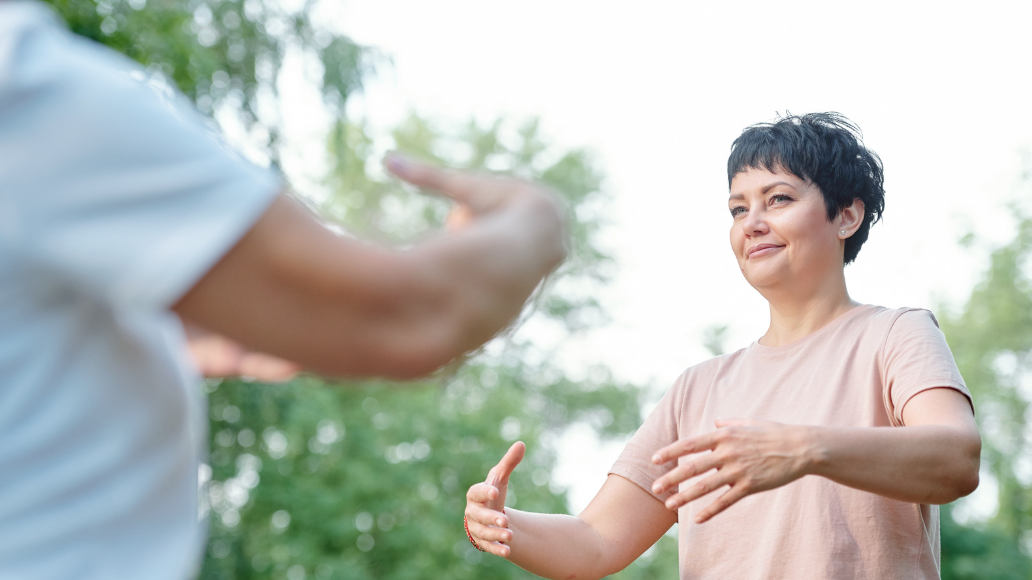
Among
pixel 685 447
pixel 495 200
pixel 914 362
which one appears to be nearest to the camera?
pixel 495 200

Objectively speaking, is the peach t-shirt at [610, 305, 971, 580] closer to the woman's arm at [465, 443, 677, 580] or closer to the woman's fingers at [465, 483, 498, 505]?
the woman's arm at [465, 443, 677, 580]

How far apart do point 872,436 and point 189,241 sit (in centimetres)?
126

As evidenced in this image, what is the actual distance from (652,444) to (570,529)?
275 millimetres

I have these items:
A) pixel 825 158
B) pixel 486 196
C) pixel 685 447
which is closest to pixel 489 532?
pixel 685 447

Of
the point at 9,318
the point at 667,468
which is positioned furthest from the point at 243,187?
the point at 667,468

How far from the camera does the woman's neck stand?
82.0 inches

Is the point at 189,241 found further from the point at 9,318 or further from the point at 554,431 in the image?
the point at 554,431

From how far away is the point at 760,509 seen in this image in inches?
76.4

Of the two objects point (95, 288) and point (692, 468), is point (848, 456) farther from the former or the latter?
point (95, 288)

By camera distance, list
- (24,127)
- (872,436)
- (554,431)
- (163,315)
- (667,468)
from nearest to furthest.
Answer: (24,127) < (163,315) < (872,436) < (667,468) < (554,431)

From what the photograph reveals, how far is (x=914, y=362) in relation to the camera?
1753mm

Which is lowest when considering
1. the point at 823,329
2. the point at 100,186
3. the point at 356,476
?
the point at 356,476

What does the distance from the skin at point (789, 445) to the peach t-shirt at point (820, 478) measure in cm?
5

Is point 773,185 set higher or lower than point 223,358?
higher
